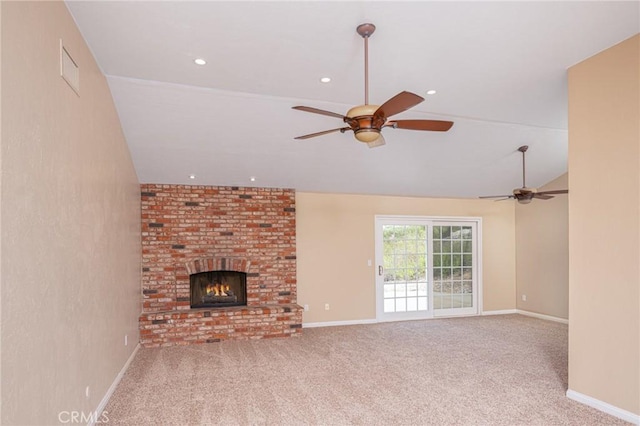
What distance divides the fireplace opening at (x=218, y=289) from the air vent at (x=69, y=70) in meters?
3.85

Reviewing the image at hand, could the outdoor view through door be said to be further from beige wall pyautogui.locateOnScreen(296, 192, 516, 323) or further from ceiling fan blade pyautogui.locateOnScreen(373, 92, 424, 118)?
ceiling fan blade pyautogui.locateOnScreen(373, 92, 424, 118)

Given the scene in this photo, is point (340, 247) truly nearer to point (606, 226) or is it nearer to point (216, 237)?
point (216, 237)

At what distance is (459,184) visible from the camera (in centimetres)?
687

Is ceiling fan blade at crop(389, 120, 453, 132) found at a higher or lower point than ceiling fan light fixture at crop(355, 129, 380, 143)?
higher

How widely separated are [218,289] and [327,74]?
4.10m

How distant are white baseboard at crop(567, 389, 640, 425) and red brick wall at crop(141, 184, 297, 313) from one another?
A: 158 inches

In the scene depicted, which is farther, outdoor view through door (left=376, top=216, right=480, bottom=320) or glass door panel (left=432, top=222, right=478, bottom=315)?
glass door panel (left=432, top=222, right=478, bottom=315)

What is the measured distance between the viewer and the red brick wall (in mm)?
5855

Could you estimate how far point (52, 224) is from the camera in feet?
7.55

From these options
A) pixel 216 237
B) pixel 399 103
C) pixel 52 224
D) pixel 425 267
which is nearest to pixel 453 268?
pixel 425 267

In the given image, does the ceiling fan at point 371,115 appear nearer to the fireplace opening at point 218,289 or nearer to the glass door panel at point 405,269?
the fireplace opening at point 218,289

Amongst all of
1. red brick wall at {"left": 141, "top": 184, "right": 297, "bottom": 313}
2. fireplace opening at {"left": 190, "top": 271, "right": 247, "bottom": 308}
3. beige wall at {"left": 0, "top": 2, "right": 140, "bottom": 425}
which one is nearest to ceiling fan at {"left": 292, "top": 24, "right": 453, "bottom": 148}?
beige wall at {"left": 0, "top": 2, "right": 140, "bottom": 425}

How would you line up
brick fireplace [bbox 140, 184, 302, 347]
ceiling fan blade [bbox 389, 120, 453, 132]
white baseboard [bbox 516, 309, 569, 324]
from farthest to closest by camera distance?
white baseboard [bbox 516, 309, 569, 324], brick fireplace [bbox 140, 184, 302, 347], ceiling fan blade [bbox 389, 120, 453, 132]

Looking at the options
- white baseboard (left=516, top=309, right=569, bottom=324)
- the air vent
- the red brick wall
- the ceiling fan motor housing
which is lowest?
white baseboard (left=516, top=309, right=569, bottom=324)
